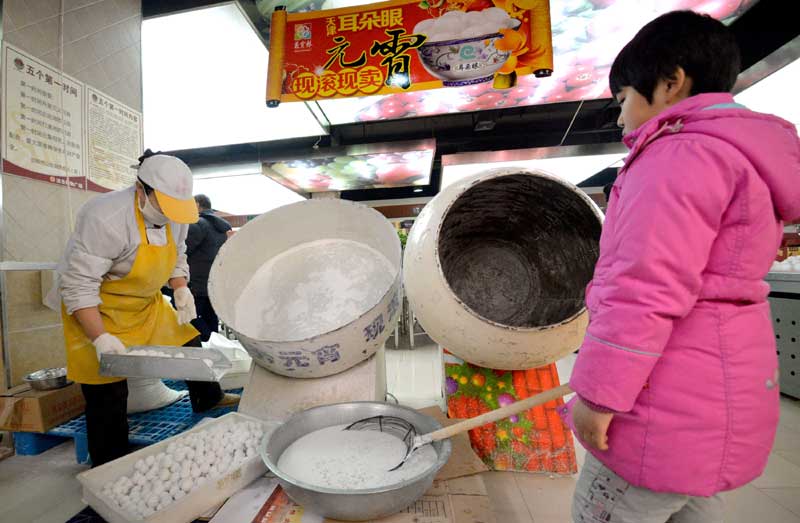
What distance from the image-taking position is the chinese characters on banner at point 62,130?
5.93ft

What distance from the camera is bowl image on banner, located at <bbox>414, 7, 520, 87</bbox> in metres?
2.21

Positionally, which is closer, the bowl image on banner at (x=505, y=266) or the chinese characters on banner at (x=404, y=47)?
the bowl image on banner at (x=505, y=266)

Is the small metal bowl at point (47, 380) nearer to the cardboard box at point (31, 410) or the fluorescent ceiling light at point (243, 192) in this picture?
the cardboard box at point (31, 410)

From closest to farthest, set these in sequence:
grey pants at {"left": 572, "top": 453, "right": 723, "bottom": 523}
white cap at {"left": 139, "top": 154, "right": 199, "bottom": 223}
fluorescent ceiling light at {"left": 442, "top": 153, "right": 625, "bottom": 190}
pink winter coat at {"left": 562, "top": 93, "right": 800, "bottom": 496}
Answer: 1. pink winter coat at {"left": 562, "top": 93, "right": 800, "bottom": 496}
2. grey pants at {"left": 572, "top": 453, "right": 723, "bottom": 523}
3. white cap at {"left": 139, "top": 154, "right": 199, "bottom": 223}
4. fluorescent ceiling light at {"left": 442, "top": 153, "right": 625, "bottom": 190}

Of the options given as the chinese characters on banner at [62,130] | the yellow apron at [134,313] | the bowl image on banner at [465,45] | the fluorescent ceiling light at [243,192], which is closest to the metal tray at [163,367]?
the yellow apron at [134,313]

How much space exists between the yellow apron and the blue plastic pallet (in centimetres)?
34

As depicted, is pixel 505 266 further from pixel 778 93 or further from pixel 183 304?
pixel 778 93

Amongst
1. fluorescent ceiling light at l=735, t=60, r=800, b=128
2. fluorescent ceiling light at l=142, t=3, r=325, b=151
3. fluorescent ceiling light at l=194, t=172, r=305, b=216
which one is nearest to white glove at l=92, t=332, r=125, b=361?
fluorescent ceiling light at l=142, t=3, r=325, b=151

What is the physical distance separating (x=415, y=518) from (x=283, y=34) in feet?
9.13

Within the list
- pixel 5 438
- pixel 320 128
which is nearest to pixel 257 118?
pixel 320 128

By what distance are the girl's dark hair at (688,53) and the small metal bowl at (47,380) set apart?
8.73ft

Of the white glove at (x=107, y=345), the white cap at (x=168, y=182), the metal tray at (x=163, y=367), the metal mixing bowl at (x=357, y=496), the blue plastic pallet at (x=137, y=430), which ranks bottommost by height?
the blue plastic pallet at (x=137, y=430)

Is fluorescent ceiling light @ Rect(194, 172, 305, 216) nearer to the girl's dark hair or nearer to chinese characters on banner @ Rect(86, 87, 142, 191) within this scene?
chinese characters on banner @ Rect(86, 87, 142, 191)

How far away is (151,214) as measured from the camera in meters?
1.58
